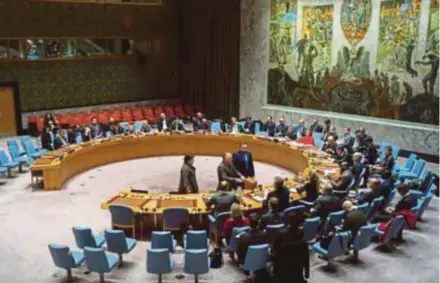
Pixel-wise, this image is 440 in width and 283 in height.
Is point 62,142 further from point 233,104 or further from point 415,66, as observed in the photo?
point 415,66

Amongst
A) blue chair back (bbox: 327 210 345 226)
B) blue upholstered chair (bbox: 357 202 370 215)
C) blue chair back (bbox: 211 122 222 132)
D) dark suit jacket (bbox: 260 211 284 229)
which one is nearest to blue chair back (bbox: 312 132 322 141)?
blue chair back (bbox: 211 122 222 132)

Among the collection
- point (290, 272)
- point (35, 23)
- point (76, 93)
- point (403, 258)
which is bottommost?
point (403, 258)

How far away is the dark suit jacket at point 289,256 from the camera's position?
639cm

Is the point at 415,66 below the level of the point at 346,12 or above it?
below

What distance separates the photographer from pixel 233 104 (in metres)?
21.3

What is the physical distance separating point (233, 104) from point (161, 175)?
810 centimetres

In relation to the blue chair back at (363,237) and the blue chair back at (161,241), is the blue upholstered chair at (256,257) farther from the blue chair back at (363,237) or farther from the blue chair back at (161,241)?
the blue chair back at (363,237)

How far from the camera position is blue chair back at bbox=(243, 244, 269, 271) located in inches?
278

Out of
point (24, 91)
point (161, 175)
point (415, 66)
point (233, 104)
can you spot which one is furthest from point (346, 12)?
point (24, 91)

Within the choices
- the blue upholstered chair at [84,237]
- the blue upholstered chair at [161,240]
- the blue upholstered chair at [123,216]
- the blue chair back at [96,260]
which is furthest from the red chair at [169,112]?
the blue chair back at [96,260]

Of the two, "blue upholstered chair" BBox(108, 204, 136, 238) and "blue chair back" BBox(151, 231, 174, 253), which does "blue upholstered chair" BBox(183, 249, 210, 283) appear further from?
"blue upholstered chair" BBox(108, 204, 136, 238)

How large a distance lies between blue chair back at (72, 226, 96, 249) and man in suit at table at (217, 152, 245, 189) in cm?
359

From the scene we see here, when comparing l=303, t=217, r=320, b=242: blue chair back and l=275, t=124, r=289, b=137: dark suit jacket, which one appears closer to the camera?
l=303, t=217, r=320, b=242: blue chair back

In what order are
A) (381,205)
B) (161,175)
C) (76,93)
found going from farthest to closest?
(76,93) < (161,175) < (381,205)
